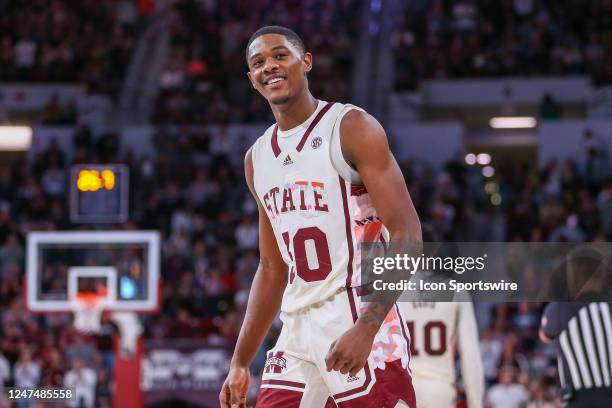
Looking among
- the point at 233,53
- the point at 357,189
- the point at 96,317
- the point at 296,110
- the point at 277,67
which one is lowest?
the point at 96,317

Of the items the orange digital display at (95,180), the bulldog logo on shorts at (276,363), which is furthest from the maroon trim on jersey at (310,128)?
the orange digital display at (95,180)

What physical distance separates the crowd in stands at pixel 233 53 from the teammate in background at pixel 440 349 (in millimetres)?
14230

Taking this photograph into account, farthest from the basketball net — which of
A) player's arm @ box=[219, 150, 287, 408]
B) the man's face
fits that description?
the man's face

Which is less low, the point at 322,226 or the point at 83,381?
the point at 322,226

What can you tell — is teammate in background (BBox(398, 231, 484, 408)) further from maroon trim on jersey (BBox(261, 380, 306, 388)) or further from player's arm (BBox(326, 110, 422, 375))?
player's arm (BBox(326, 110, 422, 375))

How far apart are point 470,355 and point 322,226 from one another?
2477mm

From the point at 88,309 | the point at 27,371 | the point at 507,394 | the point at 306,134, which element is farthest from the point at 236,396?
the point at 27,371

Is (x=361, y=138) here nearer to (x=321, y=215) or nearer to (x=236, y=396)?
(x=321, y=215)

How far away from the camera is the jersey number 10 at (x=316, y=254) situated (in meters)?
4.38

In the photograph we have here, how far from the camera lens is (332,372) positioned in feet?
14.0

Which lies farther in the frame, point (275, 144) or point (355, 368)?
point (275, 144)

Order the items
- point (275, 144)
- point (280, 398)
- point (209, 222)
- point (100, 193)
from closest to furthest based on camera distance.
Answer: point (280, 398) < point (275, 144) < point (100, 193) < point (209, 222)

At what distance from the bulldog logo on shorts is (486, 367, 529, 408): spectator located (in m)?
8.21

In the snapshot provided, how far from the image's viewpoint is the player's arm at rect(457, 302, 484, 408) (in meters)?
6.56
